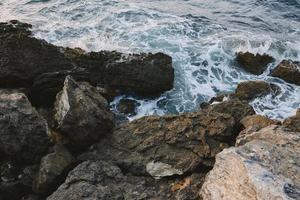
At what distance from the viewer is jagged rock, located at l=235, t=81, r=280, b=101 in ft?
37.4

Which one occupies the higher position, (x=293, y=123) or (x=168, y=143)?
(x=293, y=123)

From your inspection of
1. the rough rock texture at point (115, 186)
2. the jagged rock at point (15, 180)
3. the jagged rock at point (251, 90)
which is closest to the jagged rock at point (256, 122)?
the rough rock texture at point (115, 186)

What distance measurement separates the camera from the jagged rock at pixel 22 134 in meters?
6.78

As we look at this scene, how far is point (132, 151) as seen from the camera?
707 cm

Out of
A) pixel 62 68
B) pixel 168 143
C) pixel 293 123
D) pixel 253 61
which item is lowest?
pixel 253 61

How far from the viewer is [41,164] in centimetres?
661

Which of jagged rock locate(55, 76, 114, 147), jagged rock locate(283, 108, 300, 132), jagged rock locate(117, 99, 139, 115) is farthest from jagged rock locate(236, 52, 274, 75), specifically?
jagged rock locate(55, 76, 114, 147)

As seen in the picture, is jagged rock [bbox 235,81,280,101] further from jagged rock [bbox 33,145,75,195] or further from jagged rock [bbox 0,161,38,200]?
jagged rock [bbox 0,161,38,200]

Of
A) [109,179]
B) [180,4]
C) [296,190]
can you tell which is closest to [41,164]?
[109,179]

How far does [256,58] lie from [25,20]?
352 inches

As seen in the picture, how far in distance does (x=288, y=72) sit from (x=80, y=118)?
Result: 7501 mm

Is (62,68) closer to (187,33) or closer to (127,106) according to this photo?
(127,106)

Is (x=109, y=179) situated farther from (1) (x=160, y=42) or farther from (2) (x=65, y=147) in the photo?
(1) (x=160, y=42)

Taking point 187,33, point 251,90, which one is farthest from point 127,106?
point 187,33
